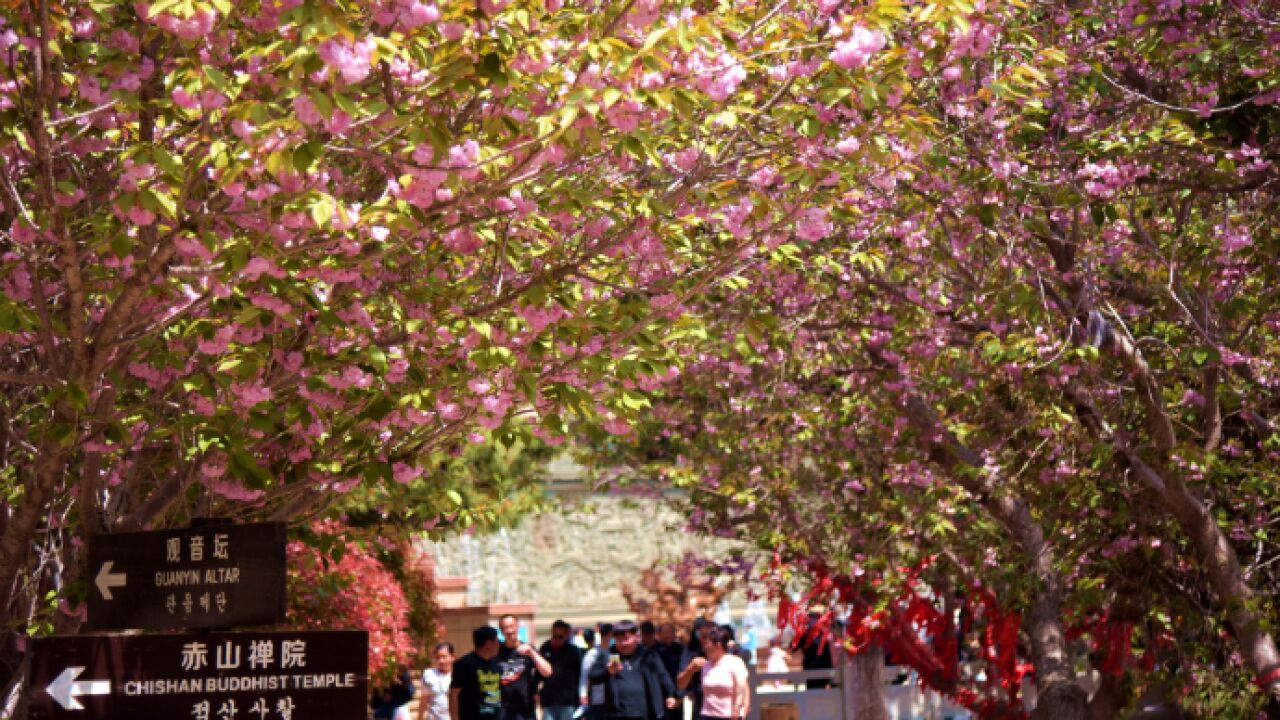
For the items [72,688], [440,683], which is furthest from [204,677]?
[440,683]

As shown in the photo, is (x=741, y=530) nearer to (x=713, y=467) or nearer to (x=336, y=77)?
(x=713, y=467)

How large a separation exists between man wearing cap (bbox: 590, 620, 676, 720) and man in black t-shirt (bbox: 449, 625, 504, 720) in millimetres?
1388

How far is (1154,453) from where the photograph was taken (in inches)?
480

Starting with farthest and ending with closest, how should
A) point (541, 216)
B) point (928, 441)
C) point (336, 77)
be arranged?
point (928, 441) → point (541, 216) → point (336, 77)

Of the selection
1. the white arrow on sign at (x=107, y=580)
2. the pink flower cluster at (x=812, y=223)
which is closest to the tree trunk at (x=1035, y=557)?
the pink flower cluster at (x=812, y=223)

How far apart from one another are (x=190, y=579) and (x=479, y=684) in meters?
8.68

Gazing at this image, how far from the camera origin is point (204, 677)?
689 cm

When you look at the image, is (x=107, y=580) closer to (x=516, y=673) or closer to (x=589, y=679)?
(x=516, y=673)

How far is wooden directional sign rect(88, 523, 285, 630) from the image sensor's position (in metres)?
6.90

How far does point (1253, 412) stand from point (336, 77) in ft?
28.7

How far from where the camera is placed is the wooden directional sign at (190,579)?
272 inches

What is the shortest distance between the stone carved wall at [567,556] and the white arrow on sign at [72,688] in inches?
1376

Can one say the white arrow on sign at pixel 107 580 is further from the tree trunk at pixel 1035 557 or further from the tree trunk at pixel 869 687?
the tree trunk at pixel 869 687

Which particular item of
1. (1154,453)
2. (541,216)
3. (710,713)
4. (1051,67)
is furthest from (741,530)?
(541,216)
